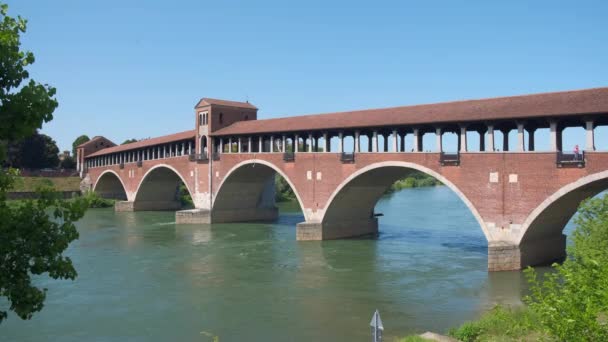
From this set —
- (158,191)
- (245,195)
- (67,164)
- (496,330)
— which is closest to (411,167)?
(496,330)

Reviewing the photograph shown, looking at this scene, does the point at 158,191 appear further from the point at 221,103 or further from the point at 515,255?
the point at 515,255

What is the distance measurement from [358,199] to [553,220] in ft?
34.1

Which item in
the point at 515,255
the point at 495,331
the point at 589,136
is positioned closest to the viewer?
the point at 495,331

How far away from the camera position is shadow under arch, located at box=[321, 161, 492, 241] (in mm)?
24844

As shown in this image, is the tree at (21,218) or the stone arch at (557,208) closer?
the tree at (21,218)

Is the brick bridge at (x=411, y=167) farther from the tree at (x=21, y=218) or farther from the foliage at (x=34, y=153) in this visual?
the foliage at (x=34, y=153)

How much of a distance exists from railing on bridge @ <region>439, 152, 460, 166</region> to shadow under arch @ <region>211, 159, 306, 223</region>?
551 inches

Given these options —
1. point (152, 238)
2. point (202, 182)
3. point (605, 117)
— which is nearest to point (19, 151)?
point (202, 182)

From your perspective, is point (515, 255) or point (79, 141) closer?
point (515, 255)

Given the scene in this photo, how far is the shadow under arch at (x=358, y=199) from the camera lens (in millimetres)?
24844

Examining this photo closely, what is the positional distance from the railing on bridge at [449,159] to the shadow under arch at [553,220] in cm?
360

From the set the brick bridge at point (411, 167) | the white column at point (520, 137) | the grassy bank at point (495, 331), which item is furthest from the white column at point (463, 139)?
the grassy bank at point (495, 331)

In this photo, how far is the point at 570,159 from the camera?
57.1 feet

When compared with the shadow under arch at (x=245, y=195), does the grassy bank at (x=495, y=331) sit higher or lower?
lower
